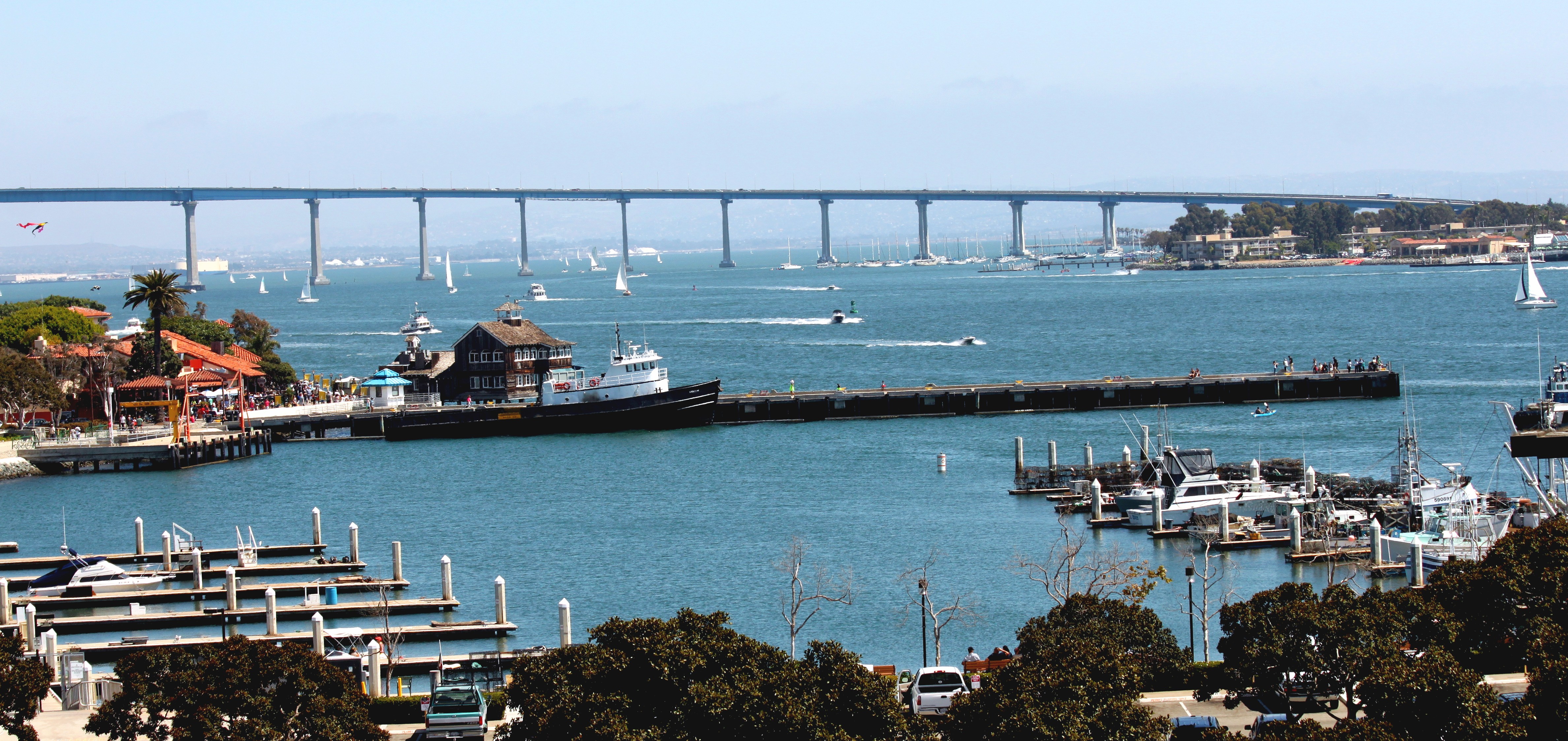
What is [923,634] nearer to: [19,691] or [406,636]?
[406,636]

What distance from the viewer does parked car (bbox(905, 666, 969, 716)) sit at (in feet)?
55.0

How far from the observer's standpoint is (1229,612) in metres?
16.3

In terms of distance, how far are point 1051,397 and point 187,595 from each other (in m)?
31.1

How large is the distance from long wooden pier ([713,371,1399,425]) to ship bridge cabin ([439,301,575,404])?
673 centimetres

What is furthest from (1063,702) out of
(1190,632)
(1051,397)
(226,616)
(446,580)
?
(1051,397)

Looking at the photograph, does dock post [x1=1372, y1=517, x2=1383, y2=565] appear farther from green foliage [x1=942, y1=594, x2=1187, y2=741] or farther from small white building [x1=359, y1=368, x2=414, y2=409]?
small white building [x1=359, y1=368, x2=414, y2=409]

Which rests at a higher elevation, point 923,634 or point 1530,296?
point 1530,296

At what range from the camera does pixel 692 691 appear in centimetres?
1385

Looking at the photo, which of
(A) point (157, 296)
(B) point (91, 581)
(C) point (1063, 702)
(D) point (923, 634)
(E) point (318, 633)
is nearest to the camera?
(C) point (1063, 702)

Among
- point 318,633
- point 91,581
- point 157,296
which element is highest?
point 157,296

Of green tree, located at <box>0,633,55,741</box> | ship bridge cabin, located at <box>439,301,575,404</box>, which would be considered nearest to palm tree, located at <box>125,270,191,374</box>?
ship bridge cabin, located at <box>439,301,575,404</box>

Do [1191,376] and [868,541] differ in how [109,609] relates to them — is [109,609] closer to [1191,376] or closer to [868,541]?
[868,541]

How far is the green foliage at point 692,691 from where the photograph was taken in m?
13.5

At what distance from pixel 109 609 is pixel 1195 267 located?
170m
